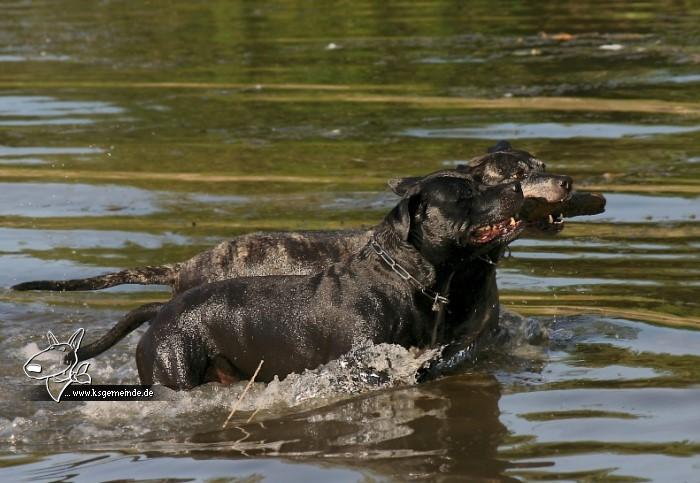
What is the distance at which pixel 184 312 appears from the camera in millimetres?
9180

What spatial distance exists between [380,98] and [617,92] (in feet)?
9.29

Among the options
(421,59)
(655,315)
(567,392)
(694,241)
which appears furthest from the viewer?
(421,59)

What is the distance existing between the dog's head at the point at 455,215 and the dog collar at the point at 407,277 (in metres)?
0.16

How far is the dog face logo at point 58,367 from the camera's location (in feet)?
31.9

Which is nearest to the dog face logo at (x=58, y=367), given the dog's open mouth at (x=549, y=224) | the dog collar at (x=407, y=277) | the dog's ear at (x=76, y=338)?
the dog's ear at (x=76, y=338)

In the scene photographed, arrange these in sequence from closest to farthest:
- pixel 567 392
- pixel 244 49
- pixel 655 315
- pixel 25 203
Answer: pixel 567 392 → pixel 655 315 → pixel 25 203 → pixel 244 49

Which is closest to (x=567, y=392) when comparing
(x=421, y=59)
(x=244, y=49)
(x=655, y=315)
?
(x=655, y=315)

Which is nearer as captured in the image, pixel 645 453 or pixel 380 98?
pixel 645 453

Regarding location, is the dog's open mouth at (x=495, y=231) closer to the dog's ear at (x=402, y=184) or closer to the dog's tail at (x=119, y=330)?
the dog's ear at (x=402, y=184)

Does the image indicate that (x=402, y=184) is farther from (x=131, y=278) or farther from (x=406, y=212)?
(x=131, y=278)

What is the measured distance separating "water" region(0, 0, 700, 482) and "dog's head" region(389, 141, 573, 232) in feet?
3.31

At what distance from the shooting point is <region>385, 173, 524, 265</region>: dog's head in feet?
29.4

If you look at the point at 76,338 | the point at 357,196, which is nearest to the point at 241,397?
the point at 76,338

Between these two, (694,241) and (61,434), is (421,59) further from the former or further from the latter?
(61,434)
